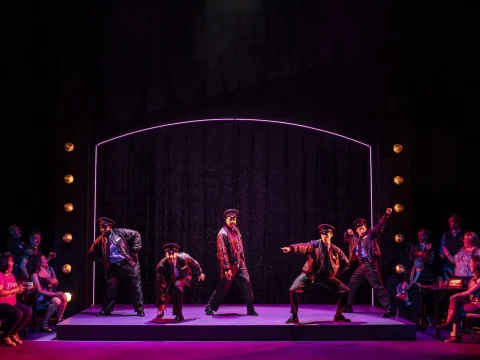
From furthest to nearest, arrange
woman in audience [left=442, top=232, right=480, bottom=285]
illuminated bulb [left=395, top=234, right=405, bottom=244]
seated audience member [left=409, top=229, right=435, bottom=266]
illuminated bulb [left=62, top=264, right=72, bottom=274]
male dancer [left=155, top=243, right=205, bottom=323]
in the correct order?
1. illuminated bulb [left=395, top=234, right=405, bottom=244]
2. illuminated bulb [left=62, top=264, right=72, bottom=274]
3. seated audience member [left=409, top=229, right=435, bottom=266]
4. woman in audience [left=442, top=232, right=480, bottom=285]
5. male dancer [left=155, top=243, right=205, bottom=323]

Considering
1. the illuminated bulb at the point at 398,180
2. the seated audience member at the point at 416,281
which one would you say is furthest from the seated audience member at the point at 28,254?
the illuminated bulb at the point at 398,180

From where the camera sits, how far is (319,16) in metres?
12.4

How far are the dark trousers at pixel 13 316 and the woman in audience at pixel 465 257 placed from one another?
19.9 feet

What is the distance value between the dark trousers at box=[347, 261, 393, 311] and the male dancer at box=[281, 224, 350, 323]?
2.63 ft

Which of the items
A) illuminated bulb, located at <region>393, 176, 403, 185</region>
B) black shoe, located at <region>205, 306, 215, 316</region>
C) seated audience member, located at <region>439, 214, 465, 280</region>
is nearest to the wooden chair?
seated audience member, located at <region>439, 214, 465, 280</region>

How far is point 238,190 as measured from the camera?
12.5 m

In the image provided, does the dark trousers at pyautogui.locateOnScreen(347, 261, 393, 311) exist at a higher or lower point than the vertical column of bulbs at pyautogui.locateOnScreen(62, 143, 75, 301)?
lower

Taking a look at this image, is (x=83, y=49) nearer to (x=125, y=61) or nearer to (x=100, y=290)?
(x=125, y=61)

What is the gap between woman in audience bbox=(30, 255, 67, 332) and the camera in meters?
10.3

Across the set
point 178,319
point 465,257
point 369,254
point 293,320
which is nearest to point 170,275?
point 178,319

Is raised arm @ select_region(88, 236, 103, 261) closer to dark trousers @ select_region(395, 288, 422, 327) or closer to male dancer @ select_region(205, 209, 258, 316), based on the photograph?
male dancer @ select_region(205, 209, 258, 316)

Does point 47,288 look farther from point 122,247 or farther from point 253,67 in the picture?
point 253,67

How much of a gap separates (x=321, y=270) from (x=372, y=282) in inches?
47.9

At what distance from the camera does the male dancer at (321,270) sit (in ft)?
31.6
